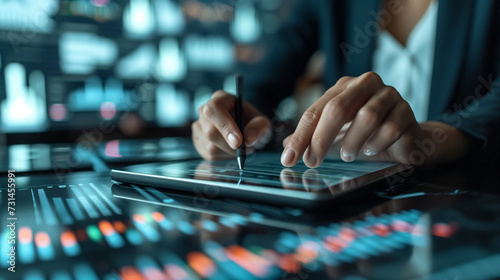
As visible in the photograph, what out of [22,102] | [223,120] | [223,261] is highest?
[22,102]

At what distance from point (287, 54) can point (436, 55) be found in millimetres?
581

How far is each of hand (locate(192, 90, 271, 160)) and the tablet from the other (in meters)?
0.06

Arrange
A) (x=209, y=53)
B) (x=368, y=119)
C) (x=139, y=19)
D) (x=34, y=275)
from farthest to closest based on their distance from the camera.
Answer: (x=209, y=53), (x=139, y=19), (x=368, y=119), (x=34, y=275)

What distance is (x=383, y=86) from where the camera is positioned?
1.68 feet

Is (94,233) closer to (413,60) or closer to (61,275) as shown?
(61,275)

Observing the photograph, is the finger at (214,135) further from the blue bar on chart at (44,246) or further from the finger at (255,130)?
the blue bar on chart at (44,246)

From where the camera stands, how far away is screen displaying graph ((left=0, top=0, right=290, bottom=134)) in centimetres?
129

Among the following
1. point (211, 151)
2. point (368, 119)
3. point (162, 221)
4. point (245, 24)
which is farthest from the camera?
point (245, 24)

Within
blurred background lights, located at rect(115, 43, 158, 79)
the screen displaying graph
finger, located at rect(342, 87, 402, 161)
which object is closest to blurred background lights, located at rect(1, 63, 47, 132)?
the screen displaying graph

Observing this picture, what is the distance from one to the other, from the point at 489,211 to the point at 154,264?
328mm

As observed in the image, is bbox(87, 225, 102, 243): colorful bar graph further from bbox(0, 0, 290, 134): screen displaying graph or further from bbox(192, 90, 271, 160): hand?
bbox(0, 0, 290, 134): screen displaying graph

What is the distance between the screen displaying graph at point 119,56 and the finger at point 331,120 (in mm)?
1214

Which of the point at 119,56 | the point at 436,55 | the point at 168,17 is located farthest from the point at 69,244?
the point at 168,17

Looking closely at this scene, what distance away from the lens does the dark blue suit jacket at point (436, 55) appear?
28.9 inches
